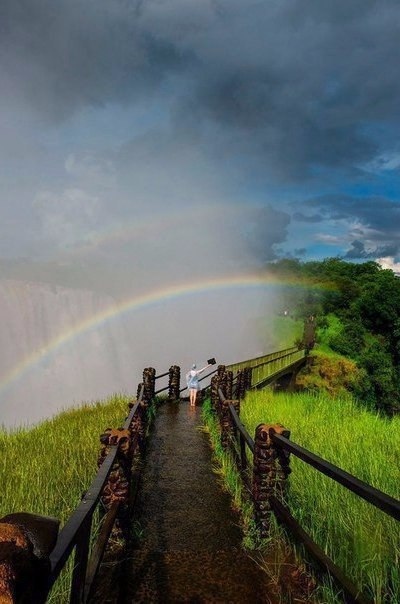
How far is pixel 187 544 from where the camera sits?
4898 mm

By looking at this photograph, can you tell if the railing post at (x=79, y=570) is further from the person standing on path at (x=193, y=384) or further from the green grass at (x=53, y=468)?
the person standing on path at (x=193, y=384)

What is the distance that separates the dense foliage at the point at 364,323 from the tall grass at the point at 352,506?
1054 inches

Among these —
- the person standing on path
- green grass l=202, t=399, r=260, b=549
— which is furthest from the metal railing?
the person standing on path

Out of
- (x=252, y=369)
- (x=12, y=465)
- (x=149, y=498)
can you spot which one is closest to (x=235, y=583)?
(x=149, y=498)

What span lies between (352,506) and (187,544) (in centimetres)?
169

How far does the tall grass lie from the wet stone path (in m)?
0.71

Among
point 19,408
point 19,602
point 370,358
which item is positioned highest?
point 19,602

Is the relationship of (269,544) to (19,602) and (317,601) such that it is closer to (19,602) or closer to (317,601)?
(317,601)

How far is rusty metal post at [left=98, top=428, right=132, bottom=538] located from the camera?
4.72 meters

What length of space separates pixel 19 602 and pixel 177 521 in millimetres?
4516

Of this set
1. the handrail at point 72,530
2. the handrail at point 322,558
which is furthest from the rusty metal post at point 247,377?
the handrail at point 72,530

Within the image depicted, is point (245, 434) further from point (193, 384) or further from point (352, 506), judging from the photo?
point (193, 384)

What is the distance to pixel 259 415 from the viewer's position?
1243cm

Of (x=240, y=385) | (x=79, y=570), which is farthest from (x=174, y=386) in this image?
(x=79, y=570)
